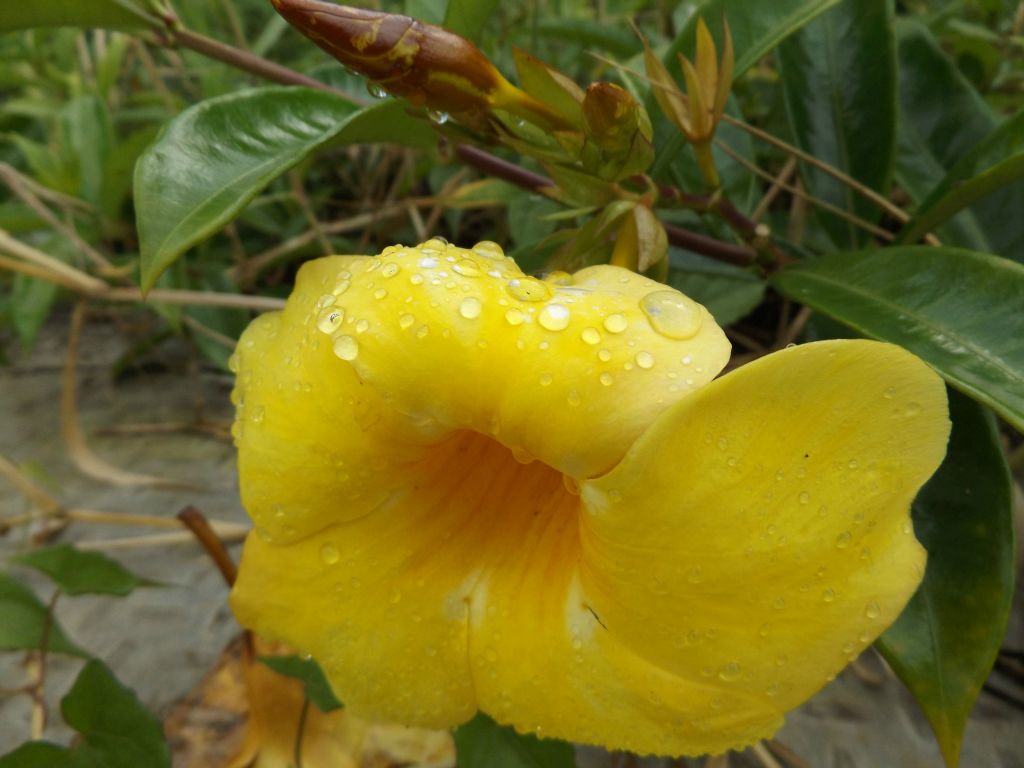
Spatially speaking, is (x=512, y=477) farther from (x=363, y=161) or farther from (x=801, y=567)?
(x=363, y=161)

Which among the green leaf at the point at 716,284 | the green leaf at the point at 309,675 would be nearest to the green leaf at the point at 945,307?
the green leaf at the point at 716,284

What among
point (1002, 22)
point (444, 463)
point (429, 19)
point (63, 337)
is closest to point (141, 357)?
point (63, 337)

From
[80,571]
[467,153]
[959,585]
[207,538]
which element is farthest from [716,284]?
[80,571]

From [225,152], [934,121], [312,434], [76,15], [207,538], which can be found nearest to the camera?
[312,434]

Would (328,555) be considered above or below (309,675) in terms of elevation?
above

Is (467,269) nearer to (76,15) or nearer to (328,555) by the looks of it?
(328,555)

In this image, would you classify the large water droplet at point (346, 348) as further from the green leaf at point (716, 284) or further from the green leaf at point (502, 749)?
the green leaf at point (716, 284)

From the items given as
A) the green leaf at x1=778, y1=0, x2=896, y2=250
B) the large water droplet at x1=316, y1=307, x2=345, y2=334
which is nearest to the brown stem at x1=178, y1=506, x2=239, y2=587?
the large water droplet at x1=316, y1=307, x2=345, y2=334
